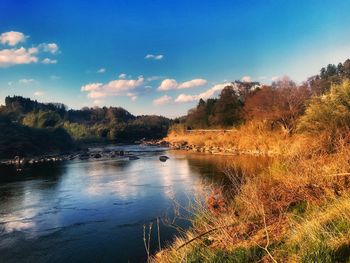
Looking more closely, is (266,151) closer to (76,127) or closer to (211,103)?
(211,103)

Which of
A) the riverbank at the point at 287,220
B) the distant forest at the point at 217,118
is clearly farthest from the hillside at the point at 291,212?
the distant forest at the point at 217,118

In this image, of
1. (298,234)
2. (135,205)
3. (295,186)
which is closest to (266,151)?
(135,205)

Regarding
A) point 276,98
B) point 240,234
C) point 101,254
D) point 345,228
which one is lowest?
point 101,254

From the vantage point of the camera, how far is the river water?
12.1m

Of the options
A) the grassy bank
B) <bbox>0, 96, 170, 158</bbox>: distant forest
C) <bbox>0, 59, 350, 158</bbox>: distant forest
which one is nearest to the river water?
the grassy bank

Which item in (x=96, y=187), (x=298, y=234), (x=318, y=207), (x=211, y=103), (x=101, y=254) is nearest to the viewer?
(x=298, y=234)

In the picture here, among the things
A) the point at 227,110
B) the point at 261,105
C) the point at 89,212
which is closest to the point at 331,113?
the point at 89,212

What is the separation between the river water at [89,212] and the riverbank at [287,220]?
1.85m

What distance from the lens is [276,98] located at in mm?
49250

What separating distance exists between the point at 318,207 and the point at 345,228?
2.07 meters

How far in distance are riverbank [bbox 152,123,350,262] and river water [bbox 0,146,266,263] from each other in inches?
72.7

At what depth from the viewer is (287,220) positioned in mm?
8711

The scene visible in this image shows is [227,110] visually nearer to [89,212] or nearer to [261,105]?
[261,105]

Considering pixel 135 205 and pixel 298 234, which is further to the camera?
pixel 135 205
